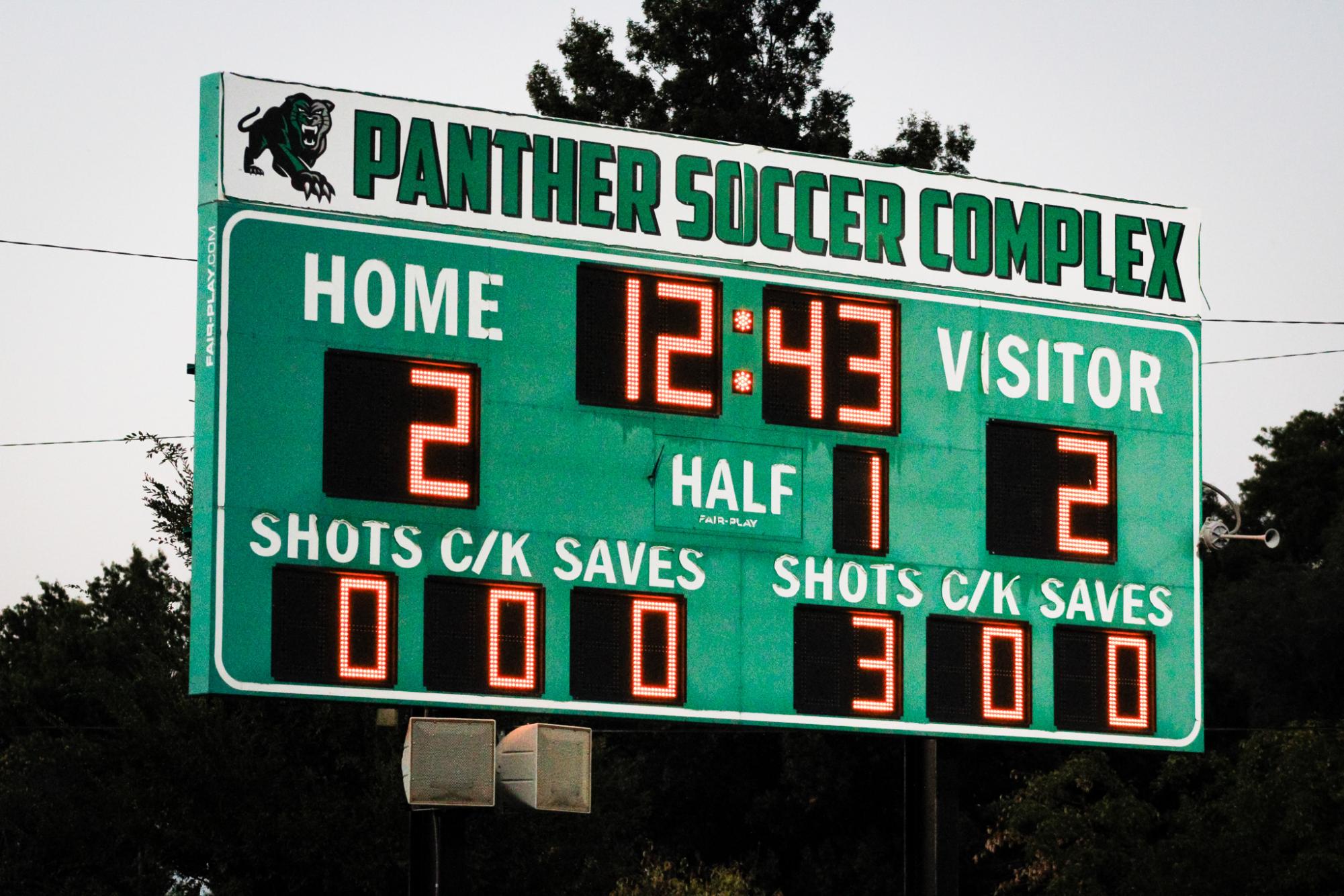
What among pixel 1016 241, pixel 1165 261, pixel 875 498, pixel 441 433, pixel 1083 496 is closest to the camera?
pixel 441 433

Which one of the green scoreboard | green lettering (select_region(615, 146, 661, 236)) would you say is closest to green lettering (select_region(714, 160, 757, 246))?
the green scoreboard

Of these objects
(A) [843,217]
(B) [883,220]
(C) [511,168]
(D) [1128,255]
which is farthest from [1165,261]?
(C) [511,168]

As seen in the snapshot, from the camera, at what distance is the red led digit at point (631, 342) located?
1284 cm

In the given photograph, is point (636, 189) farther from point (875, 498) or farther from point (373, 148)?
point (875, 498)

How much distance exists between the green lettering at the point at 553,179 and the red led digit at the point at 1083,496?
338cm

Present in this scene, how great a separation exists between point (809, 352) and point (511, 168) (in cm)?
204

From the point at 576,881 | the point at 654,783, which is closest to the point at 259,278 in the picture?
the point at 576,881

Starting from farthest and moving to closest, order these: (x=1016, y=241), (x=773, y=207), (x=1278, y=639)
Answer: (x=1278, y=639)
(x=1016, y=241)
(x=773, y=207)

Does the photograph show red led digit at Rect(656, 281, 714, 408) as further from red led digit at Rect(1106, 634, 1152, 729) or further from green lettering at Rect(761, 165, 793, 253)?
red led digit at Rect(1106, 634, 1152, 729)

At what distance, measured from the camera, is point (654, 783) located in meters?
41.1

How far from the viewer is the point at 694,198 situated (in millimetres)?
13391

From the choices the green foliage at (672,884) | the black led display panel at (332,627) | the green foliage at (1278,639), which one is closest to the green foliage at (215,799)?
the green foliage at (672,884)

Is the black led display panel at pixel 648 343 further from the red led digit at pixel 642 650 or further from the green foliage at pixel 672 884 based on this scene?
the green foliage at pixel 672 884

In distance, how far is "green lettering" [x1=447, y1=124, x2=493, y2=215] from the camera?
508 inches
